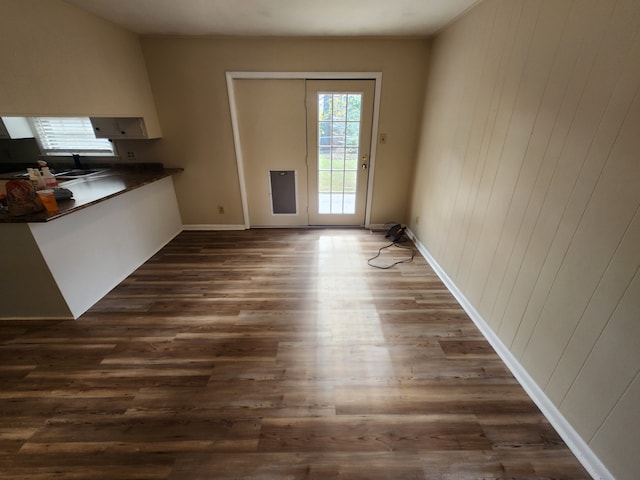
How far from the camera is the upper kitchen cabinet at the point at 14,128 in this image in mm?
2840

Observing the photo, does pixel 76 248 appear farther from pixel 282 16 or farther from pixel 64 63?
pixel 282 16

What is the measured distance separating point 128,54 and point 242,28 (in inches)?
51.0

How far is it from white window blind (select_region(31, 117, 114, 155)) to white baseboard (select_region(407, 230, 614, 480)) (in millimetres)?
4528

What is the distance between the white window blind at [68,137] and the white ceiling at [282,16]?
1.36m

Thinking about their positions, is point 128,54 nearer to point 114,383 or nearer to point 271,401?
point 114,383

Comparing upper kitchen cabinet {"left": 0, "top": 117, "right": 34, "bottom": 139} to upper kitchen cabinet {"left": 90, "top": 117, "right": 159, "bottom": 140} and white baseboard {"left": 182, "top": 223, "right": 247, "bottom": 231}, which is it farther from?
white baseboard {"left": 182, "top": 223, "right": 247, "bottom": 231}

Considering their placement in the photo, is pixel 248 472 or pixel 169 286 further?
pixel 169 286

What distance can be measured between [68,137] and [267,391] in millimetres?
3955

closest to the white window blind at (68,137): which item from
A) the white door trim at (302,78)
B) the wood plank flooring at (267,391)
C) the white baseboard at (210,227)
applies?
the white baseboard at (210,227)

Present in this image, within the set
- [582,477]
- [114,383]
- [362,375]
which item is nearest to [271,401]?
[362,375]

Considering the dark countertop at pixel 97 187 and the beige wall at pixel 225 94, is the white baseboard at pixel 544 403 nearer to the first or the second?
the beige wall at pixel 225 94

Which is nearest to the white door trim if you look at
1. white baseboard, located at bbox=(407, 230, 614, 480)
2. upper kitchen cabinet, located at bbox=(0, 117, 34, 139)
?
white baseboard, located at bbox=(407, 230, 614, 480)

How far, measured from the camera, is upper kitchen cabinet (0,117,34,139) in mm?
2840

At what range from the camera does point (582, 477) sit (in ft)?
3.94
